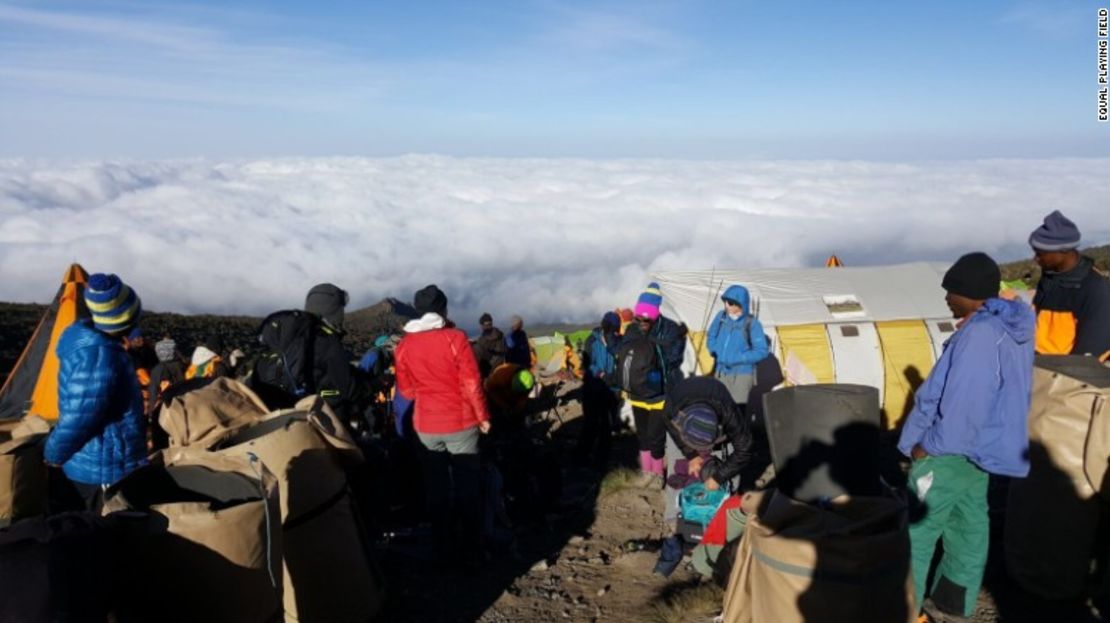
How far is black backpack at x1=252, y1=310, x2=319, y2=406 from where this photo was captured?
5.62 meters

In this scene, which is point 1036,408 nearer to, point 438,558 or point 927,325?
point 438,558

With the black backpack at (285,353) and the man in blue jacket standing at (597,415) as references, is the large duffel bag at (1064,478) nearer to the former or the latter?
the man in blue jacket standing at (597,415)

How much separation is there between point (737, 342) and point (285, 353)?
15.0ft

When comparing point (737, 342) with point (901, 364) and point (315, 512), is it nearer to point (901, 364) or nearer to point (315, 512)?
point (901, 364)

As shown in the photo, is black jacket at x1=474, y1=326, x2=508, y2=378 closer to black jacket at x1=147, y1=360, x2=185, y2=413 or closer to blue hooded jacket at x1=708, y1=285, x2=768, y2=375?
blue hooded jacket at x1=708, y1=285, x2=768, y2=375

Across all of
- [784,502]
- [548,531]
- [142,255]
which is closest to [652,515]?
[548,531]

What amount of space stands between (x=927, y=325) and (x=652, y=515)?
6051 millimetres

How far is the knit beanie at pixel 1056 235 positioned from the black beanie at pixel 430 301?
375 cm

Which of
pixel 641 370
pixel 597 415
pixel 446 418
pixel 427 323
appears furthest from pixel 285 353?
pixel 597 415

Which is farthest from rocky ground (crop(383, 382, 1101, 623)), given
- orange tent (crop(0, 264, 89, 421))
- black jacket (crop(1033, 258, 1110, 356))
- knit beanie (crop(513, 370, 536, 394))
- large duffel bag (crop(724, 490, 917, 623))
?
orange tent (crop(0, 264, 89, 421))

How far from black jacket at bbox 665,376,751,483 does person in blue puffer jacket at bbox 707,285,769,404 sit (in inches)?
104

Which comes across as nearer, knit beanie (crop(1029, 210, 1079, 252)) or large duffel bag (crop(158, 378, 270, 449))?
large duffel bag (crop(158, 378, 270, 449))

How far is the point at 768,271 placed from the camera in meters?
11.9

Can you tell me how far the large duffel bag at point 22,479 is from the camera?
15.2 feet
